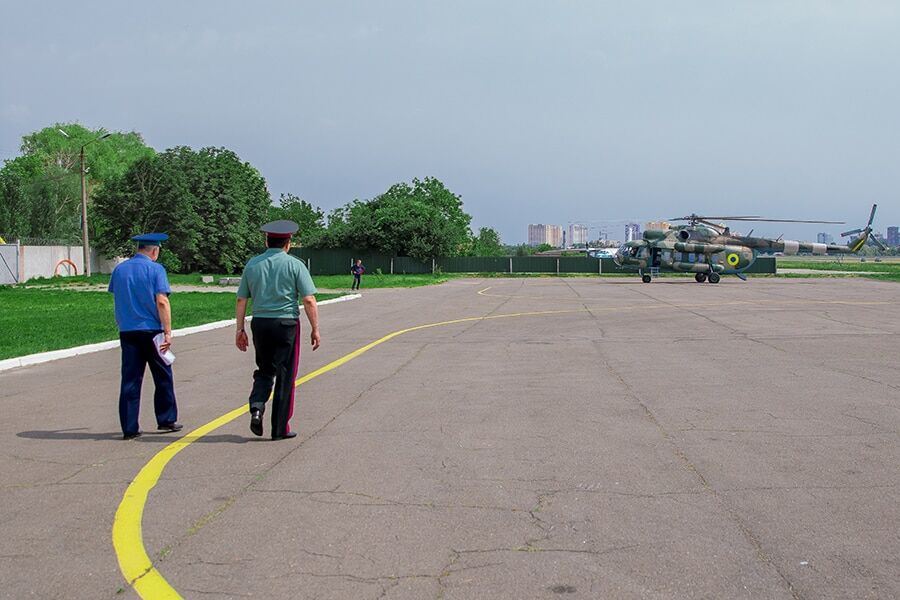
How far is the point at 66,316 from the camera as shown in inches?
847

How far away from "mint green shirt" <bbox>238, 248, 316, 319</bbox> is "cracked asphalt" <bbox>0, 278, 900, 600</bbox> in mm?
1115

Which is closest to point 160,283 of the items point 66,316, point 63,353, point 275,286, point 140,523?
point 275,286

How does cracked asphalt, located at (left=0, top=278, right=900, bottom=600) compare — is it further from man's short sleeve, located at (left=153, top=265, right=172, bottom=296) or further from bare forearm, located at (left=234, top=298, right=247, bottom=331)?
man's short sleeve, located at (left=153, top=265, right=172, bottom=296)

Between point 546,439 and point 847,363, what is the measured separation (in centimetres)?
720

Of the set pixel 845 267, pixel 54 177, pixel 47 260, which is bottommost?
pixel 845 267

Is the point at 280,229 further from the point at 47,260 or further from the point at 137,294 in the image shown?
the point at 47,260

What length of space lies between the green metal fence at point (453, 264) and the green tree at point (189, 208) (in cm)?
510

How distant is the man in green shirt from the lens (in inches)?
292

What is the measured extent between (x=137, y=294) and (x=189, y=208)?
51.6m

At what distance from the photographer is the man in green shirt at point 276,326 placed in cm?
742

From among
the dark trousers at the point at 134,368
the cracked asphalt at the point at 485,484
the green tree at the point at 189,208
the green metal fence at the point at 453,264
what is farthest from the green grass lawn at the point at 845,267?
the dark trousers at the point at 134,368

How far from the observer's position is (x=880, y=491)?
19.1 ft

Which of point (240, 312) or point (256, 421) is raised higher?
point (240, 312)

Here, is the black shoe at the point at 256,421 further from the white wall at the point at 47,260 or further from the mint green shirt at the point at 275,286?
the white wall at the point at 47,260
